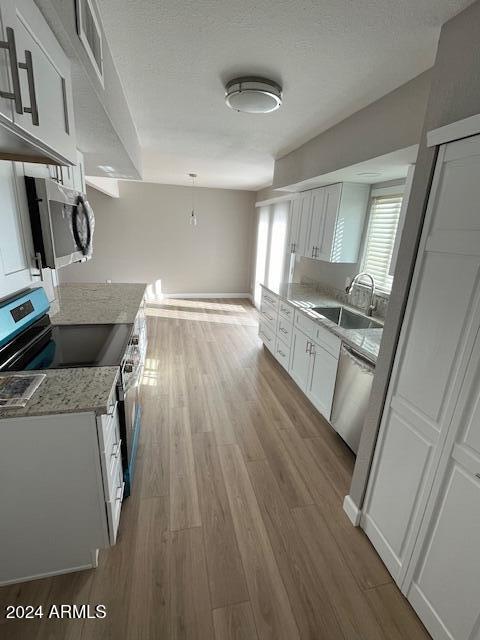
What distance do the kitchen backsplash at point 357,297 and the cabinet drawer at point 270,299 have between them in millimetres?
603

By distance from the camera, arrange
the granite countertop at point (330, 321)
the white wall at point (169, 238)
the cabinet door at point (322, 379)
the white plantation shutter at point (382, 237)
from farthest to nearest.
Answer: the white wall at point (169, 238)
the white plantation shutter at point (382, 237)
the cabinet door at point (322, 379)
the granite countertop at point (330, 321)

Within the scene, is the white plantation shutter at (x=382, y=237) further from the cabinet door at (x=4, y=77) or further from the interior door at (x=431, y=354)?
the cabinet door at (x=4, y=77)

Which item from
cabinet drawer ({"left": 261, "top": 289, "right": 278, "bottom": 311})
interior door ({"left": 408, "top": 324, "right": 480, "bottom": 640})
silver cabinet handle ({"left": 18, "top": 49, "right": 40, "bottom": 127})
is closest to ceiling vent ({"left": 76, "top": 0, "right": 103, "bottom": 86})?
silver cabinet handle ({"left": 18, "top": 49, "right": 40, "bottom": 127})

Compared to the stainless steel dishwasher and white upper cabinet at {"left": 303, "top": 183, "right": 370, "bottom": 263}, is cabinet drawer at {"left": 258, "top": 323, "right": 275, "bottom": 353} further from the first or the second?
the stainless steel dishwasher

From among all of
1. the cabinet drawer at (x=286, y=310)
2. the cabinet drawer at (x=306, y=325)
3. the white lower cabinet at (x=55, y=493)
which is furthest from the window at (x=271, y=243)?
the white lower cabinet at (x=55, y=493)

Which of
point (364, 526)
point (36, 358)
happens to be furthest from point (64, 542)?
point (364, 526)

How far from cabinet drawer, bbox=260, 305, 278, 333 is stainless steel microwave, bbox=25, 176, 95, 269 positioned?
7.83ft

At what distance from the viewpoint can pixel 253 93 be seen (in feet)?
5.68

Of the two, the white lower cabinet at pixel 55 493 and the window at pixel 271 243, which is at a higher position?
the window at pixel 271 243

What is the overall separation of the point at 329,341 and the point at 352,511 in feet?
3.93

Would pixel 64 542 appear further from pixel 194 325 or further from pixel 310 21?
pixel 194 325

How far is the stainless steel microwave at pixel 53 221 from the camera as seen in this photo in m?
1.49

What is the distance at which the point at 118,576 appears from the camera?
1425 millimetres

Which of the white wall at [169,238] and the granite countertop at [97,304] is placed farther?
the white wall at [169,238]
